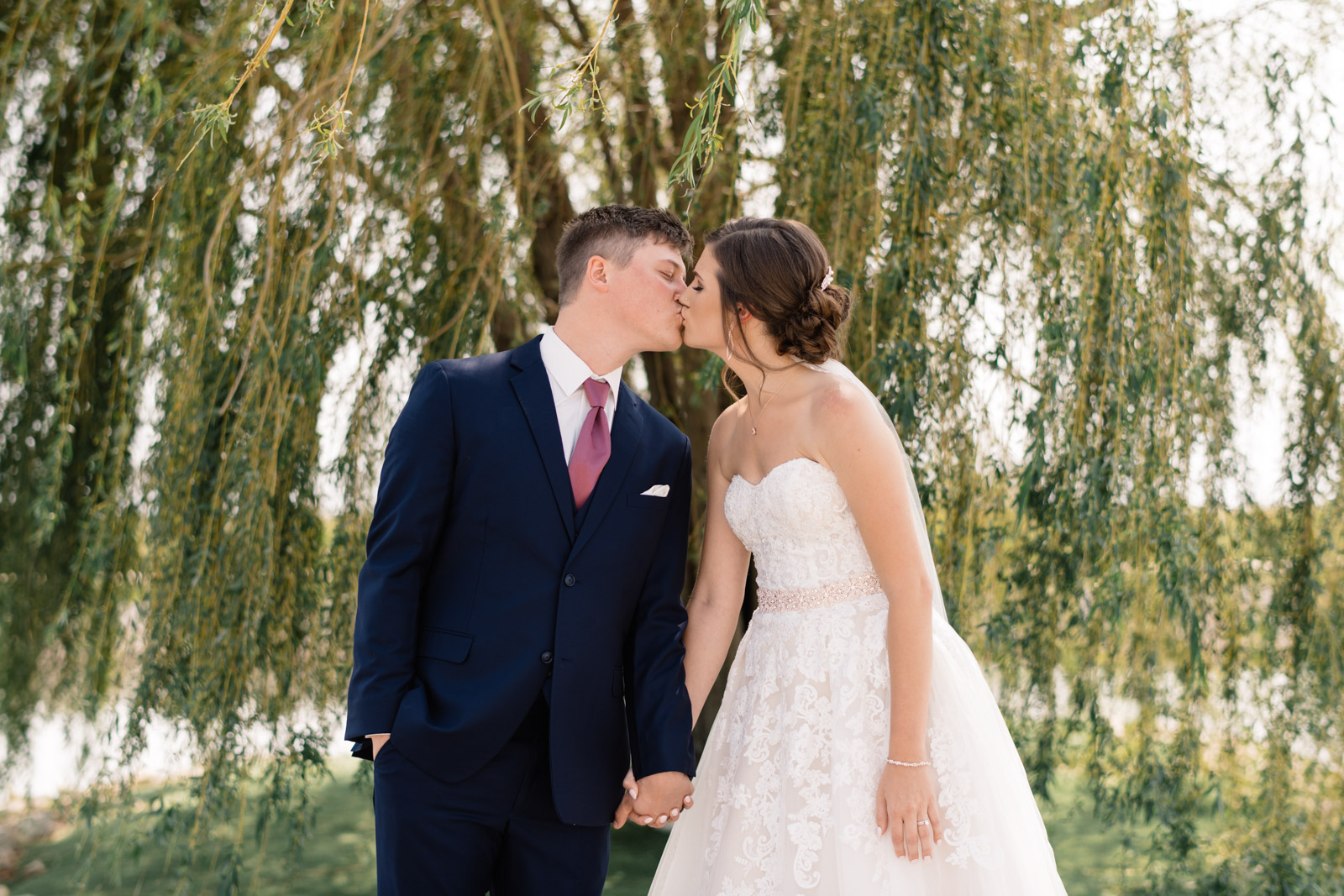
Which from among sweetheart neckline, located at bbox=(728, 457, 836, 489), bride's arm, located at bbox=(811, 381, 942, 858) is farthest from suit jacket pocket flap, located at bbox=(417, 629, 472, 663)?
bride's arm, located at bbox=(811, 381, 942, 858)

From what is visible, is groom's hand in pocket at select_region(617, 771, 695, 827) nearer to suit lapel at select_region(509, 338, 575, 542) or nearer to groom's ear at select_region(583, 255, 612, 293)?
suit lapel at select_region(509, 338, 575, 542)

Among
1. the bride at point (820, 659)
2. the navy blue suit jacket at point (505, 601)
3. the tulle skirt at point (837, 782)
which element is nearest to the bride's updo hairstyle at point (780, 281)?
the bride at point (820, 659)

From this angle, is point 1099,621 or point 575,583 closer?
point 575,583

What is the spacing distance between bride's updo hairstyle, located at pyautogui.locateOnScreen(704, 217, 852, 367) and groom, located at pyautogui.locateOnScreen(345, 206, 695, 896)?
11cm

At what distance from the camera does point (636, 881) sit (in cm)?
365

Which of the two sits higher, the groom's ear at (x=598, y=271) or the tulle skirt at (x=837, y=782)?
the groom's ear at (x=598, y=271)

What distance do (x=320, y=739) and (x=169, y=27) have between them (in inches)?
78.9

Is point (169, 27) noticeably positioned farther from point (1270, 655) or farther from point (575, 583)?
point (1270, 655)

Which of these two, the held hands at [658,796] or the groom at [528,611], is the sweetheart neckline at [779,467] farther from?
the held hands at [658,796]

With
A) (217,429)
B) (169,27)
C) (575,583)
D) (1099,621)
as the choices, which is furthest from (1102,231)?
(169,27)

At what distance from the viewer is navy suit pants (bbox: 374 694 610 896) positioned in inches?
63.7

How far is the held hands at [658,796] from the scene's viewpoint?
172 centimetres

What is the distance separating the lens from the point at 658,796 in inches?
68.0

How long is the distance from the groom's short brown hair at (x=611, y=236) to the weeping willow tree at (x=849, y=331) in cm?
22
